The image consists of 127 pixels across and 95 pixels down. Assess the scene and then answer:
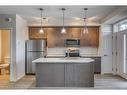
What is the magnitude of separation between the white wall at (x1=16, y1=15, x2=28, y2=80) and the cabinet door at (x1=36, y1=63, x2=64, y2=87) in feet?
6.58

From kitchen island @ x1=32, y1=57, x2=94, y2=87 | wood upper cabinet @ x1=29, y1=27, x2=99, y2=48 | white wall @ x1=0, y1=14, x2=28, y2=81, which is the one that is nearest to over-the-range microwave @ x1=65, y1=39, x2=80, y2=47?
wood upper cabinet @ x1=29, y1=27, x2=99, y2=48

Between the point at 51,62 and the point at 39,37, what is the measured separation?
12.8ft

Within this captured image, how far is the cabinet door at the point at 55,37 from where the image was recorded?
30.5 ft

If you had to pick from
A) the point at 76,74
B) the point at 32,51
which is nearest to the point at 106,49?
the point at 32,51

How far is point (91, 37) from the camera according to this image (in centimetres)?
937

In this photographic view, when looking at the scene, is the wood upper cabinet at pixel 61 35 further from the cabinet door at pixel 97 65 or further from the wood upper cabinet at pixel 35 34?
the cabinet door at pixel 97 65

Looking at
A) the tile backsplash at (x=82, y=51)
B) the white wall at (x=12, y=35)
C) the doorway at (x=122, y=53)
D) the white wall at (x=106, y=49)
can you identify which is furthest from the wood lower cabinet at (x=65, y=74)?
the tile backsplash at (x=82, y=51)

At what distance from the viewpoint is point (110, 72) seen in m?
9.08

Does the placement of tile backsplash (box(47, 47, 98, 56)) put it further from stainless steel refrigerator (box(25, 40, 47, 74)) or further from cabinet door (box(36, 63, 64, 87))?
cabinet door (box(36, 63, 64, 87))

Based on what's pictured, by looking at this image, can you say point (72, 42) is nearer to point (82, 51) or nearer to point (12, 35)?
point (82, 51)
